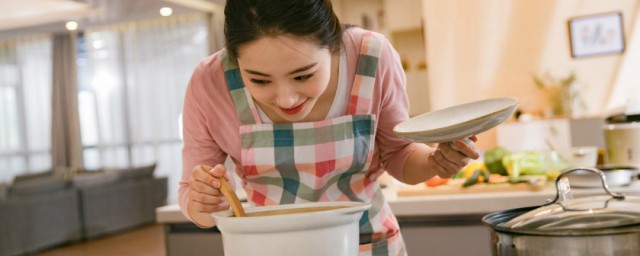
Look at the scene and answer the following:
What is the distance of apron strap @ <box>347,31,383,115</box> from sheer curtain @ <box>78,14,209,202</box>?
851 centimetres

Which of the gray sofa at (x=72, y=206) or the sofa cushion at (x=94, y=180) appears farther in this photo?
the sofa cushion at (x=94, y=180)

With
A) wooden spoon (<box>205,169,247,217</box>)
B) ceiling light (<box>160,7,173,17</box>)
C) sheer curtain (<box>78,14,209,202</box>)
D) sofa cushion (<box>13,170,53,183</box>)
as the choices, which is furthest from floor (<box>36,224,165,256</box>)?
wooden spoon (<box>205,169,247,217</box>)

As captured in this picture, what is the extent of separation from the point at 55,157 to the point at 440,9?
259 inches

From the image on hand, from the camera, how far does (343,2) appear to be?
7559mm

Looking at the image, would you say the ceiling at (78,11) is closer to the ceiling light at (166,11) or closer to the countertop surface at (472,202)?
the ceiling light at (166,11)

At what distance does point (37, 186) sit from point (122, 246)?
3.57 feet

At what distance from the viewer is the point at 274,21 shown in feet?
2.95

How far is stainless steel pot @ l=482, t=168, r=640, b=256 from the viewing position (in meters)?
0.59

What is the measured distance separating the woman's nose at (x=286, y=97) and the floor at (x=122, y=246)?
18.1ft

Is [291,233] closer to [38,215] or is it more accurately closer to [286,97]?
[286,97]

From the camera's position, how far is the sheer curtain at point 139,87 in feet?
31.4

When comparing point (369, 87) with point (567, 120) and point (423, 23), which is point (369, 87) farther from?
point (423, 23)

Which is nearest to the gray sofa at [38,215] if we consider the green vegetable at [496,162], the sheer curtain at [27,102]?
the sheer curtain at [27,102]

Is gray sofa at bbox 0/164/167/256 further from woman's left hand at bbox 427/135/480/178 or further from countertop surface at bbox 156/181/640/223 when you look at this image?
woman's left hand at bbox 427/135/480/178
